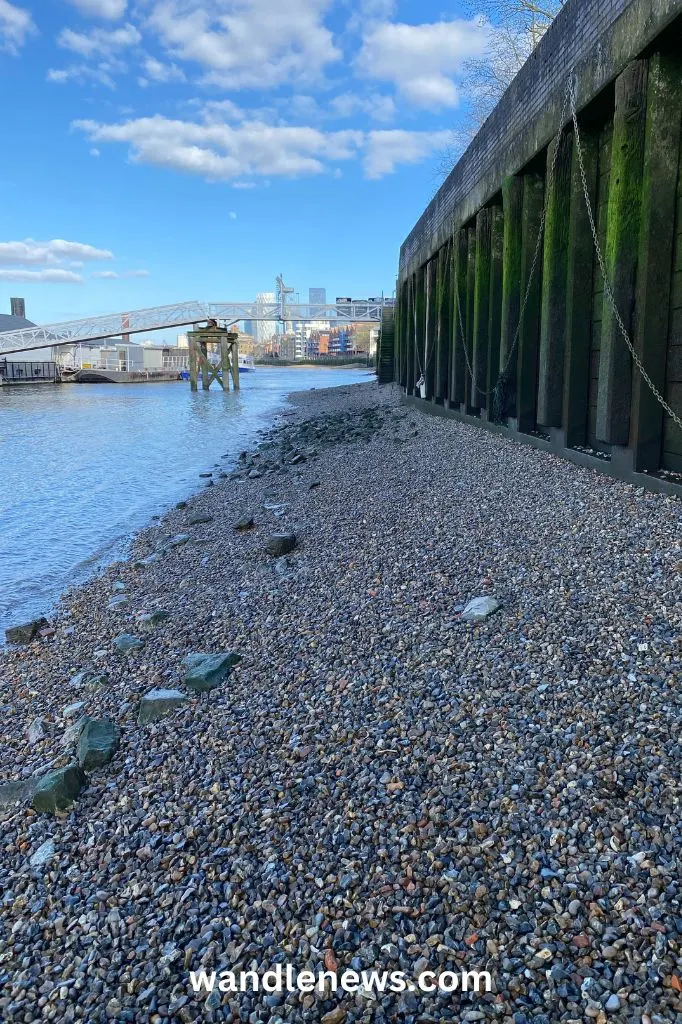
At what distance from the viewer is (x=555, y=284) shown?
8.09 m

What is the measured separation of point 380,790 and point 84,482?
46.2 feet

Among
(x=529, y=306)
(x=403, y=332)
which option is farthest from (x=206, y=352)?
(x=529, y=306)

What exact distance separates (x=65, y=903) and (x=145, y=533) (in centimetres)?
746

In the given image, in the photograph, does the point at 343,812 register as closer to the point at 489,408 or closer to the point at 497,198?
the point at 489,408

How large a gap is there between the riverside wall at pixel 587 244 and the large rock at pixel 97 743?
4572 millimetres

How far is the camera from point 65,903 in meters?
2.84

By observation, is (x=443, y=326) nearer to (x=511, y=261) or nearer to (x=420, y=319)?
(x=420, y=319)

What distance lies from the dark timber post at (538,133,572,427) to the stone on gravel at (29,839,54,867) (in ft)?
22.6

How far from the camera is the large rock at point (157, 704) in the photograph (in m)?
4.14

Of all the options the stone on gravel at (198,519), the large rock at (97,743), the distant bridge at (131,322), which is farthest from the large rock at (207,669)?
the distant bridge at (131,322)

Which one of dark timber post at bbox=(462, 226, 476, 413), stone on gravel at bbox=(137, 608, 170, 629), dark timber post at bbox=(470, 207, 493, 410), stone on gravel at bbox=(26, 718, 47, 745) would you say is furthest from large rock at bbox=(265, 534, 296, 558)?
dark timber post at bbox=(462, 226, 476, 413)

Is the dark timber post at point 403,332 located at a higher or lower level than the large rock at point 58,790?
higher

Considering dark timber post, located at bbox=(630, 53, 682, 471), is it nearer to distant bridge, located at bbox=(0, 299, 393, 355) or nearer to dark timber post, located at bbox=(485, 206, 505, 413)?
dark timber post, located at bbox=(485, 206, 505, 413)

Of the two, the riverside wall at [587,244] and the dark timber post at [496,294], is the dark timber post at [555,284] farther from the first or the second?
the dark timber post at [496,294]
